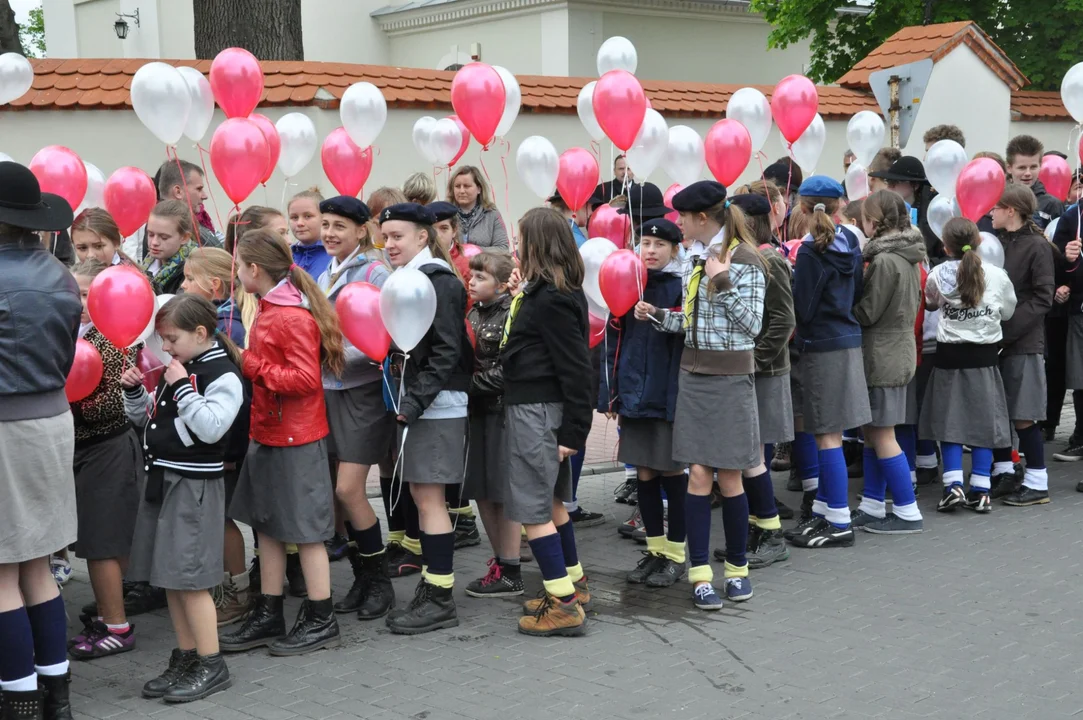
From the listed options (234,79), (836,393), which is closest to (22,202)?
(234,79)

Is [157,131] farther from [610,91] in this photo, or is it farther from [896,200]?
[896,200]

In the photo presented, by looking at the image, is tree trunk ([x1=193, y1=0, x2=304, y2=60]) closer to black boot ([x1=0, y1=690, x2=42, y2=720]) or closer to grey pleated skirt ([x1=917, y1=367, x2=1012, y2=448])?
grey pleated skirt ([x1=917, y1=367, x2=1012, y2=448])

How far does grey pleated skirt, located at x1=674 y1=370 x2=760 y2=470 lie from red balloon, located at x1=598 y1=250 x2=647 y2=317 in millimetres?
478

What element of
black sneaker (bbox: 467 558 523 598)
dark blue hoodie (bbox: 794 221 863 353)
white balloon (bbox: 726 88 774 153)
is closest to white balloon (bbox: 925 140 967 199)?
white balloon (bbox: 726 88 774 153)

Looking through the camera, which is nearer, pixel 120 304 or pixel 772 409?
pixel 120 304

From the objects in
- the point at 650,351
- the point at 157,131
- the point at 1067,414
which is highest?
the point at 157,131

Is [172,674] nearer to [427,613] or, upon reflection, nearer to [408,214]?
[427,613]

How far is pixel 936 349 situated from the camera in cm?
759

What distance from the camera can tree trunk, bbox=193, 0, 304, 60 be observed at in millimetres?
12094

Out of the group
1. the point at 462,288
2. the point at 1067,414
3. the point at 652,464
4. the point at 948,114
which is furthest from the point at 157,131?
the point at 948,114

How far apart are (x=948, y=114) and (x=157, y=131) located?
11.6 m

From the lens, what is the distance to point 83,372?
4930 millimetres

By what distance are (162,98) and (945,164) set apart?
490cm

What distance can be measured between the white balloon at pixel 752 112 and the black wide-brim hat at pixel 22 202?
462 centimetres
